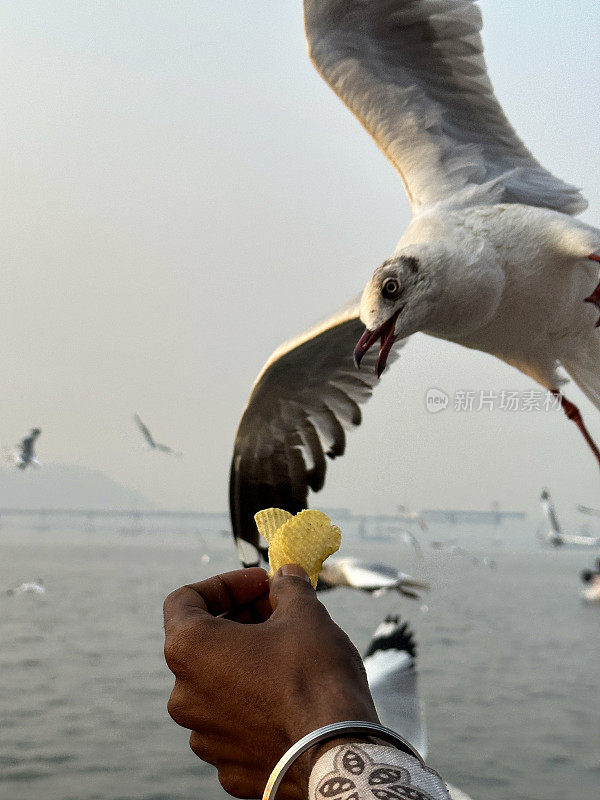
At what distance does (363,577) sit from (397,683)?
497 mm

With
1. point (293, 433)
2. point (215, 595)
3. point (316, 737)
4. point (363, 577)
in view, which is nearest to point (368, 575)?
point (363, 577)

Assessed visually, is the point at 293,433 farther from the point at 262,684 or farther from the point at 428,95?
the point at 262,684

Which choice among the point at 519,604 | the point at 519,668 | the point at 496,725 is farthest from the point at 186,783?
the point at 519,604

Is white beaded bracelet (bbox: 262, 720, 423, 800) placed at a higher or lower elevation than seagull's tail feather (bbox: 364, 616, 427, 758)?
higher

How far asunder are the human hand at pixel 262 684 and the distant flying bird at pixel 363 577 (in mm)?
1965

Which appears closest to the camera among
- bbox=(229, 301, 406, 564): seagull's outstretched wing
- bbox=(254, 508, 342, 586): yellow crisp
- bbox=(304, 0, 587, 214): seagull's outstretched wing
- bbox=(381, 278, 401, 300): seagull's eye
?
bbox=(254, 508, 342, 586): yellow crisp

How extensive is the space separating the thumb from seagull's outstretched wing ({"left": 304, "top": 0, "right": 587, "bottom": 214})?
4.22 feet

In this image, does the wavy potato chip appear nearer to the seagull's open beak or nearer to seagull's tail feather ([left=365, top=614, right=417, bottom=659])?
the seagull's open beak

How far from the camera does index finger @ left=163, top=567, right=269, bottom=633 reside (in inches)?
16.5

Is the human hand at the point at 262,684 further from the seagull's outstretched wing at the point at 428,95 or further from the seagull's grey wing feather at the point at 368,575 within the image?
the seagull's grey wing feather at the point at 368,575

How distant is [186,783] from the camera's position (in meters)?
4.12

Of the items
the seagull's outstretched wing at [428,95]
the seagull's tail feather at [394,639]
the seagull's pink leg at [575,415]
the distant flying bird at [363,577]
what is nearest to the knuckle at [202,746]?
the seagull's outstretched wing at [428,95]

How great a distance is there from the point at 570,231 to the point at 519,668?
661cm

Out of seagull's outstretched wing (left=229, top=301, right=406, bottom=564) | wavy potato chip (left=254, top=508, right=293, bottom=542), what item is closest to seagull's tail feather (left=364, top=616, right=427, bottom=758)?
seagull's outstretched wing (left=229, top=301, right=406, bottom=564)
